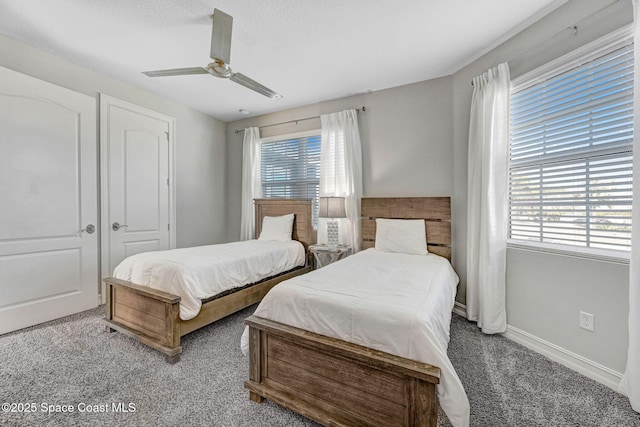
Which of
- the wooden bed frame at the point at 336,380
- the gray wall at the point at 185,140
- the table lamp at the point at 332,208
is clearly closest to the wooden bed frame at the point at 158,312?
the wooden bed frame at the point at 336,380

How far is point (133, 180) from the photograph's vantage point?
331 cm

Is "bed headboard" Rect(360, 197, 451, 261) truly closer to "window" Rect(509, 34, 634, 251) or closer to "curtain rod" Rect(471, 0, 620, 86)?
"window" Rect(509, 34, 634, 251)

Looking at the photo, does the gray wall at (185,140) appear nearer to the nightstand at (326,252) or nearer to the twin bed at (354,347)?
the nightstand at (326,252)

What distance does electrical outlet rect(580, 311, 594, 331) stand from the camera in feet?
5.88

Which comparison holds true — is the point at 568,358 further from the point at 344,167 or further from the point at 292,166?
the point at 292,166

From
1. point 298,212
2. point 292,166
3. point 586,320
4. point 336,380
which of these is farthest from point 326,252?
point 586,320

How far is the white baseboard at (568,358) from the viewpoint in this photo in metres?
1.69

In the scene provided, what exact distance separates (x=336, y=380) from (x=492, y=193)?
207 centimetres

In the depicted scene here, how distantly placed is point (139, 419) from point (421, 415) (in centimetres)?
146

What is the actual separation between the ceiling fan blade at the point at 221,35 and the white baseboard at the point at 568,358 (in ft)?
10.6

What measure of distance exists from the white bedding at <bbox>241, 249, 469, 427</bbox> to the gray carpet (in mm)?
384

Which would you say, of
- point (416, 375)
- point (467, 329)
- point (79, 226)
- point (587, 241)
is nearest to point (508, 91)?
point (587, 241)

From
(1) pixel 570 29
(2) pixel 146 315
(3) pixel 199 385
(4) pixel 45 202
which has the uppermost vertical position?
(1) pixel 570 29

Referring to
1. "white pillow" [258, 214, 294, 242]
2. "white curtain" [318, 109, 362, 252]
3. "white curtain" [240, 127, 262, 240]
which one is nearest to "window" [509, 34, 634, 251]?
"white curtain" [318, 109, 362, 252]
